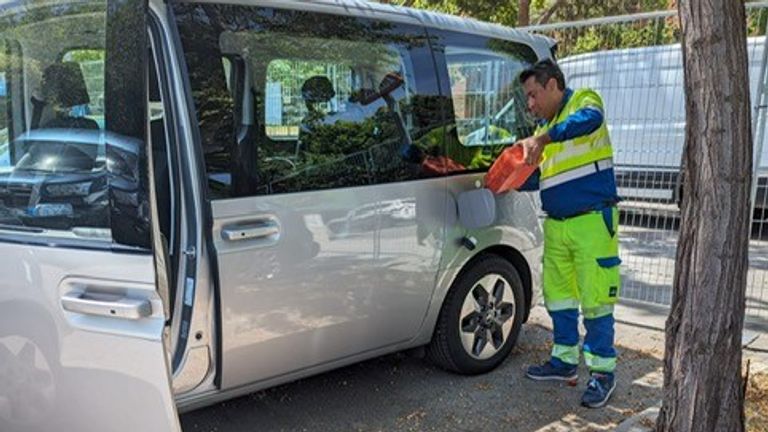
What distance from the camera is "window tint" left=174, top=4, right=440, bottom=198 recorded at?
269 centimetres

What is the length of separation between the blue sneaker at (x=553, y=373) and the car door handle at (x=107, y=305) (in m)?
2.69

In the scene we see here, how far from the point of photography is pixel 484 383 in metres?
3.96

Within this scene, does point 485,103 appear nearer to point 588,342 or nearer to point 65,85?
point 588,342

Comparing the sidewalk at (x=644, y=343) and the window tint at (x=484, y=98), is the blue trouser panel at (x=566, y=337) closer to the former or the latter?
the sidewalk at (x=644, y=343)

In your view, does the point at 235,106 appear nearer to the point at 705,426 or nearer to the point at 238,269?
the point at 238,269

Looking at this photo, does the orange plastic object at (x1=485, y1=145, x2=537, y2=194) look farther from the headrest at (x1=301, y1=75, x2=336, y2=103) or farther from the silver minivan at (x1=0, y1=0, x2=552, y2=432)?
the headrest at (x1=301, y1=75, x2=336, y2=103)

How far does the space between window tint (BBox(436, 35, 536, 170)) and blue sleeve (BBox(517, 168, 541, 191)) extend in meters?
0.23

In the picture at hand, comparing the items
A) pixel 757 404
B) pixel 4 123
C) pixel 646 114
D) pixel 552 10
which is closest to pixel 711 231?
pixel 757 404

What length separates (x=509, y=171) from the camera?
3.59 metres

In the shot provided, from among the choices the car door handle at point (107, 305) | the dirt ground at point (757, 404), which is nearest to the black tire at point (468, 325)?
the dirt ground at point (757, 404)

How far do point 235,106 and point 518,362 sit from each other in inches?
98.0

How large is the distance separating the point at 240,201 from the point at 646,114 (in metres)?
4.22

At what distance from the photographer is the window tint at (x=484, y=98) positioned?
375 cm

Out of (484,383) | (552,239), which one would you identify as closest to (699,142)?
(552,239)
